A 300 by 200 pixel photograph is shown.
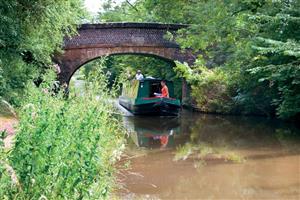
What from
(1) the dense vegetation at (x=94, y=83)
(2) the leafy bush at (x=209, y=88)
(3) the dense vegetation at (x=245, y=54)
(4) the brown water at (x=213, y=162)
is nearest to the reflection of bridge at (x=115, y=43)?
(3) the dense vegetation at (x=245, y=54)

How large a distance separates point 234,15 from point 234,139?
4.06m

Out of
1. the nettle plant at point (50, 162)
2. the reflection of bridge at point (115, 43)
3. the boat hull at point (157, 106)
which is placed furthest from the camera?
the reflection of bridge at point (115, 43)

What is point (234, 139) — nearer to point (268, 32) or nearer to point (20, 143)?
point (268, 32)

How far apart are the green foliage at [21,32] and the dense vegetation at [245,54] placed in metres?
4.24

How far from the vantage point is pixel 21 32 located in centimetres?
1072

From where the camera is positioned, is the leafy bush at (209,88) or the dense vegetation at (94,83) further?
the leafy bush at (209,88)

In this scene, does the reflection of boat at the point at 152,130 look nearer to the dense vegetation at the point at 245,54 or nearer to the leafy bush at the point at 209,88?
the leafy bush at the point at 209,88

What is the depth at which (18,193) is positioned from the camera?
129 inches

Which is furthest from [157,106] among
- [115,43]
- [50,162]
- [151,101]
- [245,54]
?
[50,162]

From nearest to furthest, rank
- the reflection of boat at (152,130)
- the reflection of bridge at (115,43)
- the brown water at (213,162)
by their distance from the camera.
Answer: the brown water at (213,162), the reflection of boat at (152,130), the reflection of bridge at (115,43)

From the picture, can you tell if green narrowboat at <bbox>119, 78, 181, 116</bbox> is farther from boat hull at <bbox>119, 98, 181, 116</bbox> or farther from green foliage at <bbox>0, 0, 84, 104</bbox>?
green foliage at <bbox>0, 0, 84, 104</bbox>

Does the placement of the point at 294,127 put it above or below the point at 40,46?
below

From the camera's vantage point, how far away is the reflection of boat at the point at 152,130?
1130cm

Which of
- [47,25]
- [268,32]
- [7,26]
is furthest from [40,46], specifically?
[268,32]
